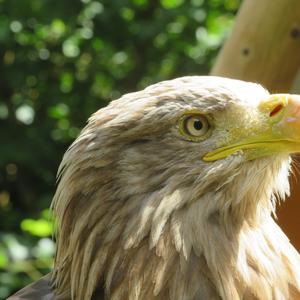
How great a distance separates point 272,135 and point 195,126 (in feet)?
0.70

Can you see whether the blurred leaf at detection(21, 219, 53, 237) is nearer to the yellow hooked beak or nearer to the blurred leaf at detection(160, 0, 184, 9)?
the blurred leaf at detection(160, 0, 184, 9)

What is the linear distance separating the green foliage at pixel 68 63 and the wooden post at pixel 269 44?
5.53ft

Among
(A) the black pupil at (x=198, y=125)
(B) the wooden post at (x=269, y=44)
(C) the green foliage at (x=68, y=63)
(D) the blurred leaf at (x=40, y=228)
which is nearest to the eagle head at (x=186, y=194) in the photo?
(A) the black pupil at (x=198, y=125)

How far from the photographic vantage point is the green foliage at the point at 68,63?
4742 mm

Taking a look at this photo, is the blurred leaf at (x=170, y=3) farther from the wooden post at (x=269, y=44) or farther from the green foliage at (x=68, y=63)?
the wooden post at (x=269, y=44)

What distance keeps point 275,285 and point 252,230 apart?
6.4 inches

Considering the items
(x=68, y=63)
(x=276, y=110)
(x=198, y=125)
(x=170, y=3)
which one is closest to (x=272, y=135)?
(x=276, y=110)

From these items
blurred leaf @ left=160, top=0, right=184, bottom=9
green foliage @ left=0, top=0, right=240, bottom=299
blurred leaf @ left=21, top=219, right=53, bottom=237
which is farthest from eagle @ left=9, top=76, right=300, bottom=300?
blurred leaf @ left=160, top=0, right=184, bottom=9

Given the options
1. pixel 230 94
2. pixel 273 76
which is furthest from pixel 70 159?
pixel 273 76

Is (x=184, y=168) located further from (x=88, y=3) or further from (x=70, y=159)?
(x=88, y=3)

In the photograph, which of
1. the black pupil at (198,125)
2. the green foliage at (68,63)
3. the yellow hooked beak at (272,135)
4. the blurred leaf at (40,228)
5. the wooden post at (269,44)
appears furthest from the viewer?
the green foliage at (68,63)

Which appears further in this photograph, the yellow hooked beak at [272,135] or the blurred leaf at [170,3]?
the blurred leaf at [170,3]

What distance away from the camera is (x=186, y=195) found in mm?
2203

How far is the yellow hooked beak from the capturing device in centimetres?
209
